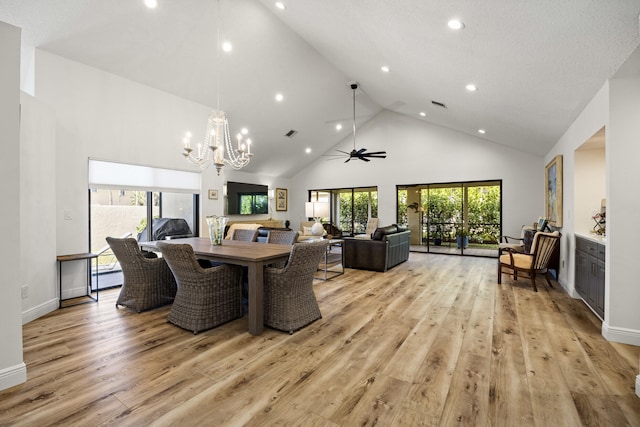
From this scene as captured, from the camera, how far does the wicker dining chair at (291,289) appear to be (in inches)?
114

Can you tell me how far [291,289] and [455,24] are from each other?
2.92m

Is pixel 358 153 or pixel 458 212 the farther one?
pixel 458 212

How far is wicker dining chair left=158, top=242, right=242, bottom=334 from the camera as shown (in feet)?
9.53

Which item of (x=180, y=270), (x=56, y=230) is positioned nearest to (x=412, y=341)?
(x=180, y=270)

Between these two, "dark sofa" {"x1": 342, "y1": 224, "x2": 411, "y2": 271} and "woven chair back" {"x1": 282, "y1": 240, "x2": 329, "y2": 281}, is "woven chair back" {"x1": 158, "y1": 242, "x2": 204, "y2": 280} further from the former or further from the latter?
"dark sofa" {"x1": 342, "y1": 224, "x2": 411, "y2": 271}

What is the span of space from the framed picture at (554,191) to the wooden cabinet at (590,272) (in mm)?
Result: 1104

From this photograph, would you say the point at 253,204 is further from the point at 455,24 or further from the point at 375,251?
the point at 455,24

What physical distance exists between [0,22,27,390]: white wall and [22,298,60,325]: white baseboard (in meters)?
1.60

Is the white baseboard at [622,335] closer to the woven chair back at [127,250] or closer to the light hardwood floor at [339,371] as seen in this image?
the light hardwood floor at [339,371]

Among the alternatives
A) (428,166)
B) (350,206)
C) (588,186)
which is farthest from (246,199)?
(588,186)

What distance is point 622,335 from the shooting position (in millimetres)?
2734

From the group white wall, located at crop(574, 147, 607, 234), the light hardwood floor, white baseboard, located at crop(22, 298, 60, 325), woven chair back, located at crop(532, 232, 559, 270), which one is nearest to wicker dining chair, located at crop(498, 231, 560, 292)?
woven chair back, located at crop(532, 232, 559, 270)

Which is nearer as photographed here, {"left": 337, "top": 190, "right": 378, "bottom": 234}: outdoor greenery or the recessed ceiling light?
the recessed ceiling light

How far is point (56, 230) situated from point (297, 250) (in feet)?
11.4
